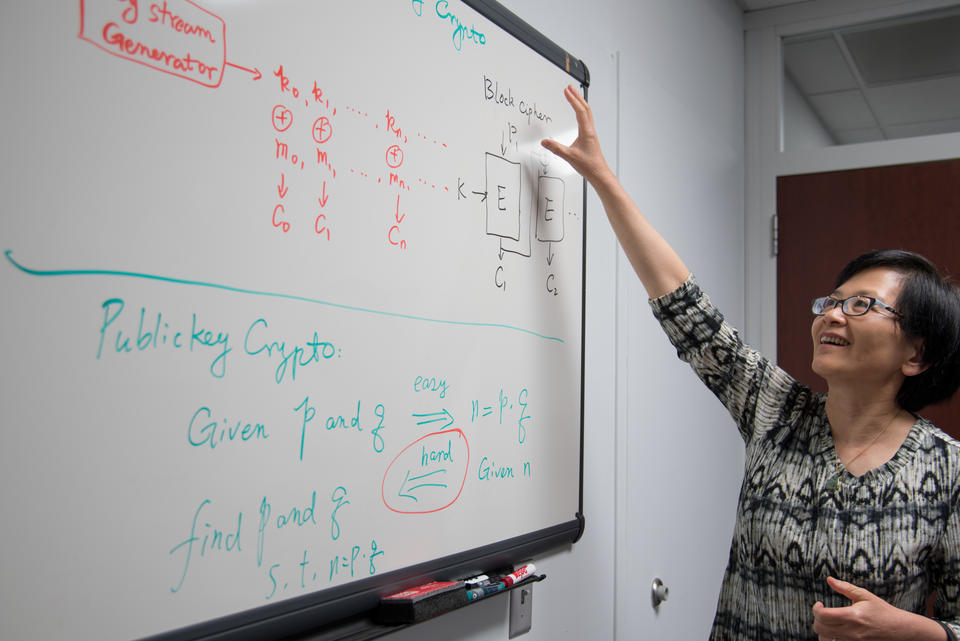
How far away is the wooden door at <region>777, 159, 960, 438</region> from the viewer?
240 centimetres

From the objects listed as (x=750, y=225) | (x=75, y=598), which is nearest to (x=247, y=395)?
(x=75, y=598)

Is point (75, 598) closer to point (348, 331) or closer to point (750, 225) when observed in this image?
point (348, 331)

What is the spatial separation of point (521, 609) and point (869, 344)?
0.79 m

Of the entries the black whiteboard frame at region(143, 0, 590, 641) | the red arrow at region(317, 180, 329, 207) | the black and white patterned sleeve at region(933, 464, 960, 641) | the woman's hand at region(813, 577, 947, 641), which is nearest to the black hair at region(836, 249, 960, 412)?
the black and white patterned sleeve at region(933, 464, 960, 641)

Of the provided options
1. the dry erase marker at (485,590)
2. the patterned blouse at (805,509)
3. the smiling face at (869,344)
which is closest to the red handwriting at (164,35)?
the dry erase marker at (485,590)

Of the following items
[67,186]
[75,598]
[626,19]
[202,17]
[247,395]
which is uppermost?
[626,19]

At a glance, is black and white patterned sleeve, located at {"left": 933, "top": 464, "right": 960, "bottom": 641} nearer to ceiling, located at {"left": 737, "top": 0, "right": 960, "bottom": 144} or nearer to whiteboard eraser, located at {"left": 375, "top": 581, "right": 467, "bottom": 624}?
whiteboard eraser, located at {"left": 375, "top": 581, "right": 467, "bottom": 624}

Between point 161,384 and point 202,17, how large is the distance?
41 centimetres

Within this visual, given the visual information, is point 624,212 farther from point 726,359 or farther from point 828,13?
point 828,13

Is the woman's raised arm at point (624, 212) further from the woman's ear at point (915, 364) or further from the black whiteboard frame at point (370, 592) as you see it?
the woman's ear at point (915, 364)

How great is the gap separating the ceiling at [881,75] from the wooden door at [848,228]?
0.67ft

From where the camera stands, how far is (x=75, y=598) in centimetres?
64

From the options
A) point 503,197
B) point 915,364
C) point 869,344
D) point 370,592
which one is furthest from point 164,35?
point 915,364

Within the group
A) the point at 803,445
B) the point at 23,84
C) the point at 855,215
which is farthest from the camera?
the point at 855,215
